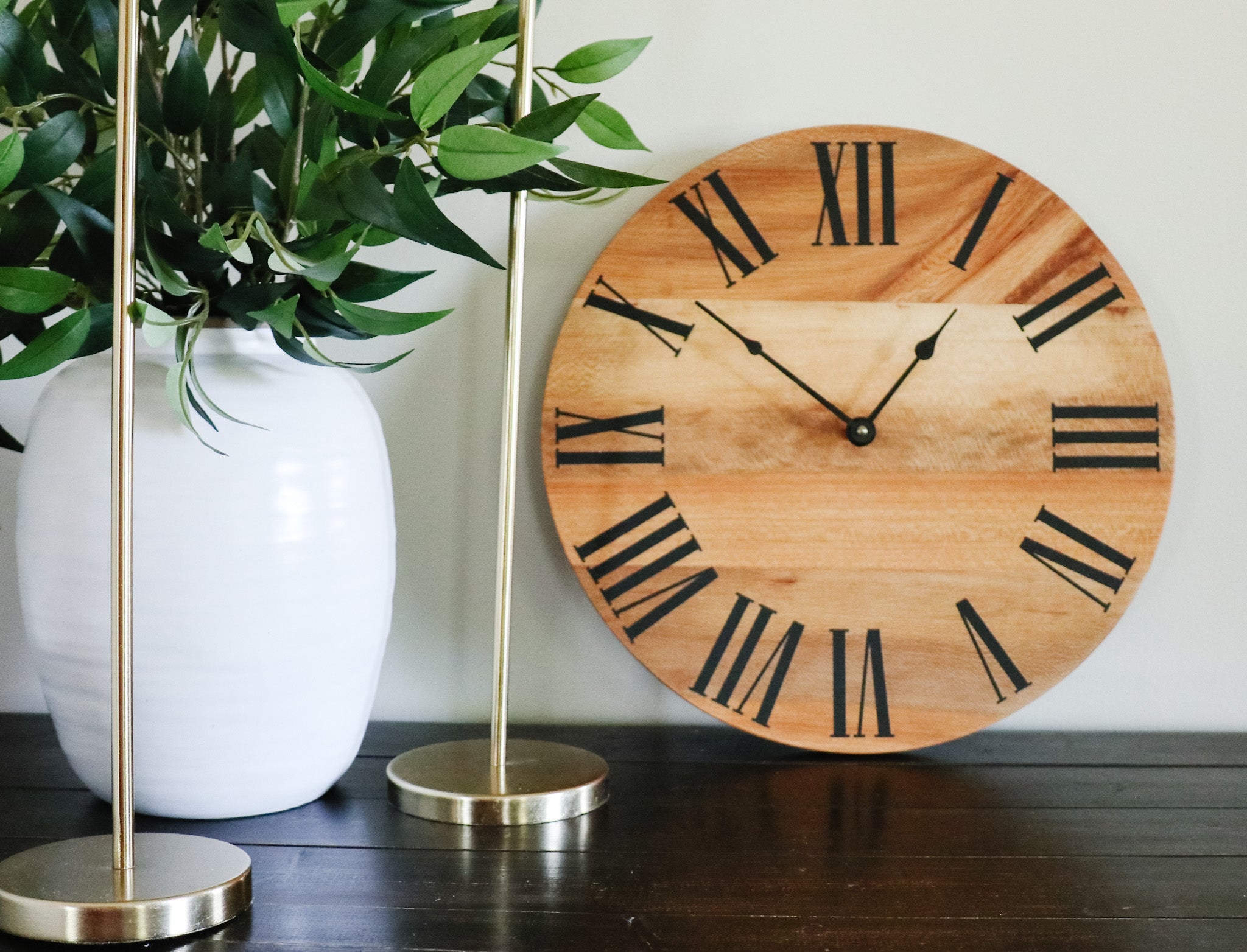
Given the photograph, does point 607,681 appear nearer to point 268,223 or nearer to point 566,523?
point 566,523

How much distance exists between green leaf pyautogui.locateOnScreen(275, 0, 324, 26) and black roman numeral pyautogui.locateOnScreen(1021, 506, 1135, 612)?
2.38 ft

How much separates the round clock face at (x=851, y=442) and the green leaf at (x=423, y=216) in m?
0.37

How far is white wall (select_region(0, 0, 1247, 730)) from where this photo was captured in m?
1.01

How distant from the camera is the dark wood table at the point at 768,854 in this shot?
61 cm

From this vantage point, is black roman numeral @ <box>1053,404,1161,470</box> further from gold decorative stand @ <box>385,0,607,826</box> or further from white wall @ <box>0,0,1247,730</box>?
gold decorative stand @ <box>385,0,607,826</box>

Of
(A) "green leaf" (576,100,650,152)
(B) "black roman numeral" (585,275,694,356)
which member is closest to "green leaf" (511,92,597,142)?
(A) "green leaf" (576,100,650,152)

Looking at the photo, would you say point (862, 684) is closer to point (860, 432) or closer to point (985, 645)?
point (985, 645)

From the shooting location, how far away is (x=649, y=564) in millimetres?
975

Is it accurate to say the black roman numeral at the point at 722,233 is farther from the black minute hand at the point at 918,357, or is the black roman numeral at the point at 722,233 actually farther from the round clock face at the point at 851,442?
the black minute hand at the point at 918,357

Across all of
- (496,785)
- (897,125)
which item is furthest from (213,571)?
(897,125)

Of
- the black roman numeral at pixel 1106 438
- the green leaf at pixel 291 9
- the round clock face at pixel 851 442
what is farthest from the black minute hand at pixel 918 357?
the green leaf at pixel 291 9

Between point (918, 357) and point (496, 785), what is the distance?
52 centimetres

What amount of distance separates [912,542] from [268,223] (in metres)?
0.60

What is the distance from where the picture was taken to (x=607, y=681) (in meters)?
1.05
